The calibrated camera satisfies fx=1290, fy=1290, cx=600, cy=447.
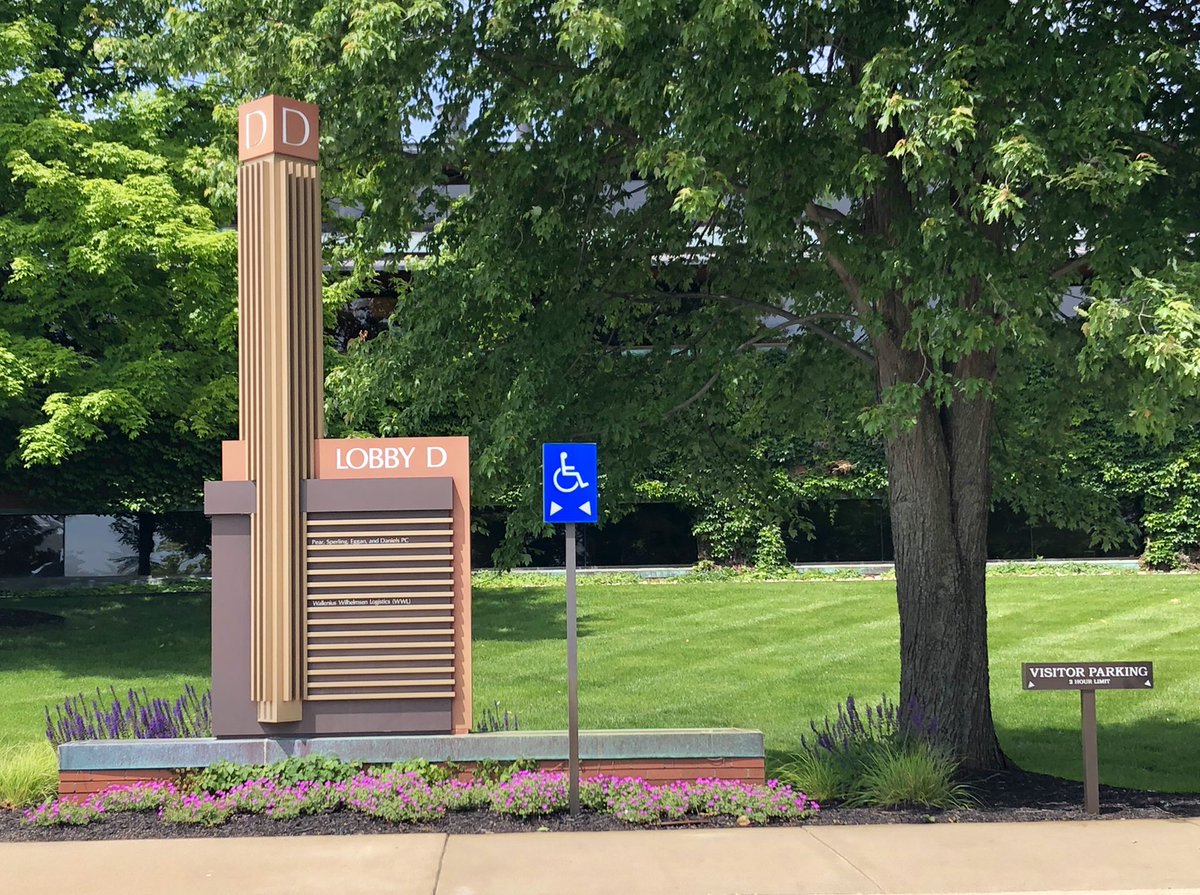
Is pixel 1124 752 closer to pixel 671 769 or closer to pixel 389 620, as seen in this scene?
pixel 671 769

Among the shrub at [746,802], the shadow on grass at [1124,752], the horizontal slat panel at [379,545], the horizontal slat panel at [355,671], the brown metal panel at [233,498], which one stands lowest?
the shadow on grass at [1124,752]

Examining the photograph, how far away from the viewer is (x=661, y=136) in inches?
403

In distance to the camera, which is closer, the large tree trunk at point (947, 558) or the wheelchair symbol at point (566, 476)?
the wheelchair symbol at point (566, 476)

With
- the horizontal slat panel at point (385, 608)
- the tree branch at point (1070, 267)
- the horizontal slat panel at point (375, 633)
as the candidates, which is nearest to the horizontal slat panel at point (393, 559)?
the horizontal slat panel at point (385, 608)

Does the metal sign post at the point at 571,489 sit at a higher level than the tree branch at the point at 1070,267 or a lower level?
lower

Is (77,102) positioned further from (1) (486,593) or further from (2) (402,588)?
(2) (402,588)

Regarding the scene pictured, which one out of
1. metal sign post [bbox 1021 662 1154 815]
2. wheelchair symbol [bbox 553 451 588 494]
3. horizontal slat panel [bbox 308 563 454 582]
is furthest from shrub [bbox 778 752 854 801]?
horizontal slat panel [bbox 308 563 454 582]

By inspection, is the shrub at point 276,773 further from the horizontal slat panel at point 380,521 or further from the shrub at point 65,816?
the horizontal slat panel at point 380,521

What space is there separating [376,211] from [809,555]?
69.6 feet

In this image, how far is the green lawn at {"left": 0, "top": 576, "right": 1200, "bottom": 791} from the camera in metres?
14.8

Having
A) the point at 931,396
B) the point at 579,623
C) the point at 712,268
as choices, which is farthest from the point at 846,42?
the point at 579,623

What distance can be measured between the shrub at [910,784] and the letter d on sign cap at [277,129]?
6.60 metres

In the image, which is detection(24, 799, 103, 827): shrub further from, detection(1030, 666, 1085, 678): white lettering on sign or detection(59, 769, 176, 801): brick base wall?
detection(1030, 666, 1085, 678): white lettering on sign

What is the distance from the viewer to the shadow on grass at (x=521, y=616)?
902 inches
